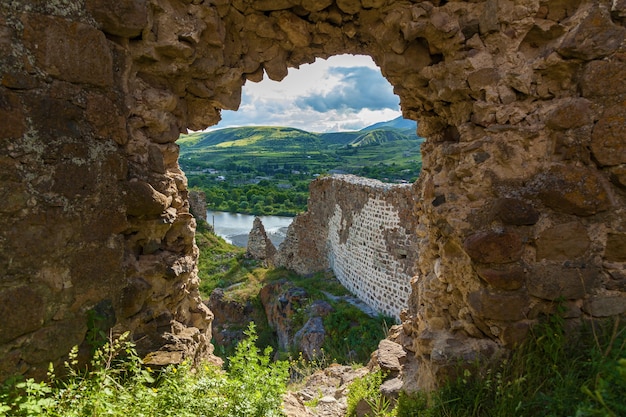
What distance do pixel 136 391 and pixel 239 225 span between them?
123 feet

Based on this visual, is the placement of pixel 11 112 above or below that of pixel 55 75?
below

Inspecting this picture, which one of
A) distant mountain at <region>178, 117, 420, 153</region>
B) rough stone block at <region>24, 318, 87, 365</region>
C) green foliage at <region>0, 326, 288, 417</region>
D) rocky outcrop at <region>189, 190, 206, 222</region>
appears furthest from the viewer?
distant mountain at <region>178, 117, 420, 153</region>

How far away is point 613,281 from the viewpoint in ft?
8.53

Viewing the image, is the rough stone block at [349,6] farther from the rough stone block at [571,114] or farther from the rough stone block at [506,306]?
the rough stone block at [506,306]

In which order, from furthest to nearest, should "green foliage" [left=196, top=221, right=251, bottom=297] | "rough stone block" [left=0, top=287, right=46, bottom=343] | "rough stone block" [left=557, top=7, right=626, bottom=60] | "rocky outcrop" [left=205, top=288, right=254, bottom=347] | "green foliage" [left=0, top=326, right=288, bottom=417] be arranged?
"green foliage" [left=196, top=221, right=251, bottom=297], "rocky outcrop" [left=205, top=288, right=254, bottom=347], "rough stone block" [left=557, top=7, right=626, bottom=60], "rough stone block" [left=0, top=287, right=46, bottom=343], "green foliage" [left=0, top=326, right=288, bottom=417]

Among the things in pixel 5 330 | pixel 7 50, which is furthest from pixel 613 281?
pixel 7 50

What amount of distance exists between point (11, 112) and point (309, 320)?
800 cm

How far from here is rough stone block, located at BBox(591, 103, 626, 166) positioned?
8.13 ft

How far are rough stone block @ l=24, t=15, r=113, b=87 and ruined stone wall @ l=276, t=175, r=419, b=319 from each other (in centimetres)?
579

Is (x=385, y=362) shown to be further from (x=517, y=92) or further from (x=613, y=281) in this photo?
(x=517, y=92)

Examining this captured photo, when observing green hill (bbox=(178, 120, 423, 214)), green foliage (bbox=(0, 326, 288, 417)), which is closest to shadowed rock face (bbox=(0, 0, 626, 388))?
green foliage (bbox=(0, 326, 288, 417))

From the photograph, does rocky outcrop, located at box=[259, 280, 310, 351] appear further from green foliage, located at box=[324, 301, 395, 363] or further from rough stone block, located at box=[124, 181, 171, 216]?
rough stone block, located at box=[124, 181, 171, 216]

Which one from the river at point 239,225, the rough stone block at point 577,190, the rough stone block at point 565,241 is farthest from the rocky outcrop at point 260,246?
the rough stone block at point 577,190

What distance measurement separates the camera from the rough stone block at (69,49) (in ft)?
7.39
